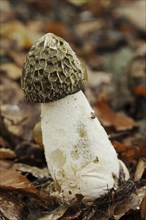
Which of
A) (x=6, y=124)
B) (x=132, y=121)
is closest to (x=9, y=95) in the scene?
(x=6, y=124)

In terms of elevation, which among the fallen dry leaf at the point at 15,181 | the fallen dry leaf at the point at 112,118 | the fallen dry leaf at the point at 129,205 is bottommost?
the fallen dry leaf at the point at 129,205

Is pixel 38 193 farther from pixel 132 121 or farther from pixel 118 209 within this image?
pixel 132 121

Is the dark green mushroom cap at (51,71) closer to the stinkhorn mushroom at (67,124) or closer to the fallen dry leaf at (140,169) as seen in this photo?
the stinkhorn mushroom at (67,124)

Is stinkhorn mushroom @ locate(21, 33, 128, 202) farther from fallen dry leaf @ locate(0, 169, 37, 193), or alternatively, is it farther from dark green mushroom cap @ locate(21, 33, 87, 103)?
fallen dry leaf @ locate(0, 169, 37, 193)

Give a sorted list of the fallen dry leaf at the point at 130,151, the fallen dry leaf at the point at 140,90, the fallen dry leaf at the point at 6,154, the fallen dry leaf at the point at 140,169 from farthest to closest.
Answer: the fallen dry leaf at the point at 140,90
the fallen dry leaf at the point at 6,154
the fallen dry leaf at the point at 130,151
the fallen dry leaf at the point at 140,169

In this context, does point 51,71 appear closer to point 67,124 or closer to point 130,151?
point 67,124

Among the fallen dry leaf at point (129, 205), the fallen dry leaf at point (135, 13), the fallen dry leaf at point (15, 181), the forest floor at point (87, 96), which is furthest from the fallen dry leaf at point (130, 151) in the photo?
the fallen dry leaf at point (135, 13)

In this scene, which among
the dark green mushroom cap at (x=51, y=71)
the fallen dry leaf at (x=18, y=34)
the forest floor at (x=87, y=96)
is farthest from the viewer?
the fallen dry leaf at (x=18, y=34)

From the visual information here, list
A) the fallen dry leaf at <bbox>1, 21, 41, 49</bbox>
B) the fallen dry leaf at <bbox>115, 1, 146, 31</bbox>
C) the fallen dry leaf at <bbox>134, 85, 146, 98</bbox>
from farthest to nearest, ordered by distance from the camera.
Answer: the fallen dry leaf at <bbox>115, 1, 146, 31</bbox>
the fallen dry leaf at <bbox>1, 21, 41, 49</bbox>
the fallen dry leaf at <bbox>134, 85, 146, 98</bbox>

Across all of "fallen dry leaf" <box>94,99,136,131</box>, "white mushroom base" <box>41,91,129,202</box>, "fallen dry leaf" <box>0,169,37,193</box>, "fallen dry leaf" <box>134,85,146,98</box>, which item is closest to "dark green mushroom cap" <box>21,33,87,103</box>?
"white mushroom base" <box>41,91,129,202</box>

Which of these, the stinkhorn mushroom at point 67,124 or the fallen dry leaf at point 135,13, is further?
the fallen dry leaf at point 135,13
